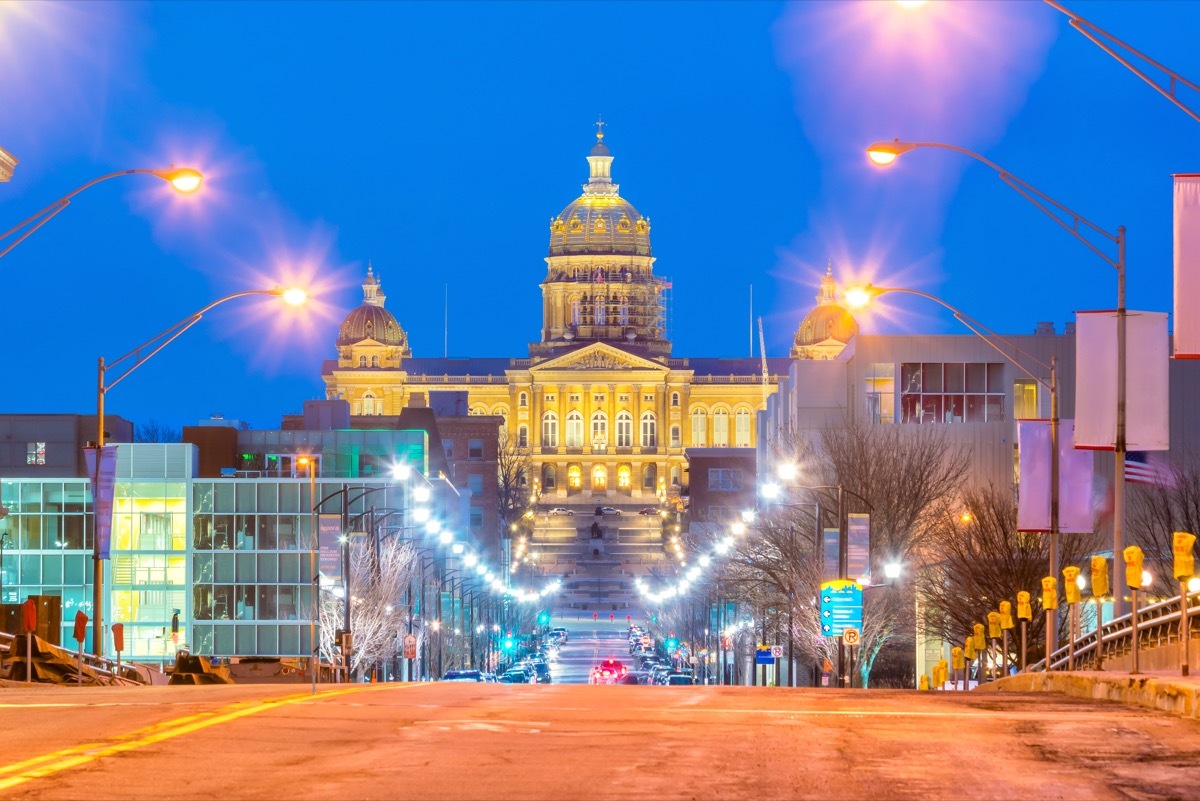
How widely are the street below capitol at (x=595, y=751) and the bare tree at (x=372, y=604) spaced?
5383 centimetres

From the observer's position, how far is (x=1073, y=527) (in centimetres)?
3528

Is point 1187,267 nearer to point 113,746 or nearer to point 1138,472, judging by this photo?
point 113,746

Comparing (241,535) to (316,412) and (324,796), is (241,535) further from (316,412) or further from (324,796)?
(324,796)

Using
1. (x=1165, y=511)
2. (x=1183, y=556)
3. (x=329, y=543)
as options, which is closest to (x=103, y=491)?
(x=329, y=543)

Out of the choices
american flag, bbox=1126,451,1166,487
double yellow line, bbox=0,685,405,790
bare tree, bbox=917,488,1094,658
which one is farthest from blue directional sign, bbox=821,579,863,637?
double yellow line, bbox=0,685,405,790

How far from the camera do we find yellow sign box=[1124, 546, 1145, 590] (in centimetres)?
2380

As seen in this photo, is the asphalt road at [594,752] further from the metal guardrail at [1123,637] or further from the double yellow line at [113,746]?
the metal guardrail at [1123,637]

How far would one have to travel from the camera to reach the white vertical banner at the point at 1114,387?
2912cm

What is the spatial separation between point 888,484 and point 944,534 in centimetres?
263

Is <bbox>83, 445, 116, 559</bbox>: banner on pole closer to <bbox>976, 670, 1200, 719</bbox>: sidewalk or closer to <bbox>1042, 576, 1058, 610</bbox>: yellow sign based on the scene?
<bbox>1042, 576, 1058, 610</bbox>: yellow sign

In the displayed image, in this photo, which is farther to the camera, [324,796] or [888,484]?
[888,484]

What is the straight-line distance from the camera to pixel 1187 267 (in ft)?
71.6

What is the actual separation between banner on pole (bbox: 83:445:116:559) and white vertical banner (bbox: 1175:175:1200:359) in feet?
74.7

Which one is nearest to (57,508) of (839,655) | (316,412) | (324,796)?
(316,412)
